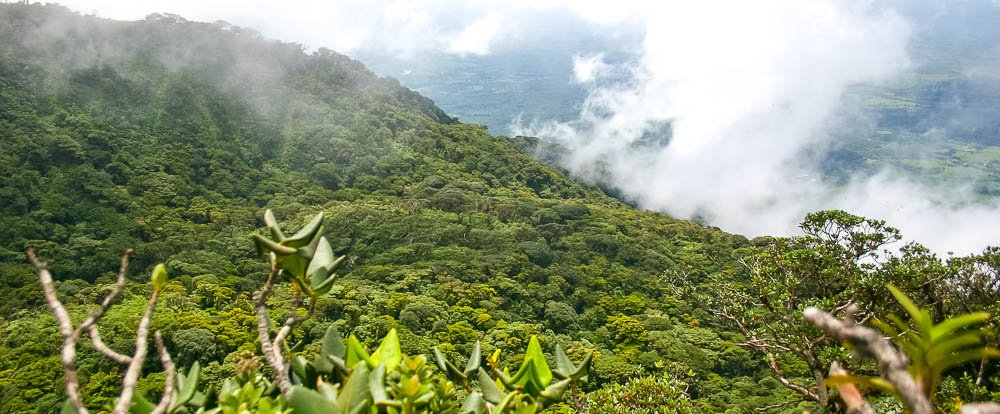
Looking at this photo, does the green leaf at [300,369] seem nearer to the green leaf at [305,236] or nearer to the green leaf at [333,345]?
the green leaf at [333,345]

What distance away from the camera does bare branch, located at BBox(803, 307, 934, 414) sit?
0.68 m

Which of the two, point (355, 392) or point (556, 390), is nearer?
point (355, 392)

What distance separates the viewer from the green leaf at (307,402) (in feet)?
3.96

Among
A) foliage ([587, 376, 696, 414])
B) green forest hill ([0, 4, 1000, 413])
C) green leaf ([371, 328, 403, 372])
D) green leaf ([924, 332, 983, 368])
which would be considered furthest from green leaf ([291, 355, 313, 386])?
foliage ([587, 376, 696, 414])

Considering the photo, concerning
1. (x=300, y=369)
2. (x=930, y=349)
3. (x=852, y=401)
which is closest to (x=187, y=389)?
(x=300, y=369)

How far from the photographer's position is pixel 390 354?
1.60 meters

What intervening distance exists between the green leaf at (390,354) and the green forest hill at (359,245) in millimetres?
54

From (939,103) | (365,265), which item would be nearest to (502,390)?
(365,265)

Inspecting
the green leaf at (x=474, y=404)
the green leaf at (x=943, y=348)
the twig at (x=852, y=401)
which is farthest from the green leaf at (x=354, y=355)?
the green leaf at (x=943, y=348)

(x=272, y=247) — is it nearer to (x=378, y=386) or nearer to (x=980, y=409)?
(x=378, y=386)

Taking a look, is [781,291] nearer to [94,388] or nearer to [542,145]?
[94,388]

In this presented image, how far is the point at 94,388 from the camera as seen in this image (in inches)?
725

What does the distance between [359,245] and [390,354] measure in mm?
36743

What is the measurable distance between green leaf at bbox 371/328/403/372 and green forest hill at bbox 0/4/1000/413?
0.18 ft
